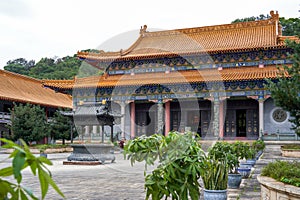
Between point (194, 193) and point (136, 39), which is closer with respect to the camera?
point (194, 193)

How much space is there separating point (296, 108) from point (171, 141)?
7.03 metres

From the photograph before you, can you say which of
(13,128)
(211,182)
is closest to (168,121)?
(13,128)

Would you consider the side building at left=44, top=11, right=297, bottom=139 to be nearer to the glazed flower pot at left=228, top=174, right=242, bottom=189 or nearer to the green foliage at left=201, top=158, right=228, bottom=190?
the glazed flower pot at left=228, top=174, right=242, bottom=189

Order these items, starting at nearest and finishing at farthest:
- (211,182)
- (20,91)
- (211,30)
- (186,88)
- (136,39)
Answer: (211,182)
(186,88)
(211,30)
(136,39)
(20,91)

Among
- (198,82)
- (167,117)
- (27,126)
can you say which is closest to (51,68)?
(27,126)

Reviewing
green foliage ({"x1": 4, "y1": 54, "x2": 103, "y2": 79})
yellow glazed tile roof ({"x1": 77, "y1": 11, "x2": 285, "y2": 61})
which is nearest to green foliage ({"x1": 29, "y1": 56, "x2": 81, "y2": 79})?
green foliage ({"x1": 4, "y1": 54, "x2": 103, "y2": 79})

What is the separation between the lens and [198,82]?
80.7 ft

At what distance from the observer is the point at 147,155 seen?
14.4 ft

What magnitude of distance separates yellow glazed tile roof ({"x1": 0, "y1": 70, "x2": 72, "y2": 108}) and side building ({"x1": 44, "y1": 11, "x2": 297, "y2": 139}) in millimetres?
5371

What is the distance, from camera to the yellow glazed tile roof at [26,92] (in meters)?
31.7

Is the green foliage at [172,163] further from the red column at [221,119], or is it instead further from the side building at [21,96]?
the side building at [21,96]

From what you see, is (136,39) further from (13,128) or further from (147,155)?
(147,155)

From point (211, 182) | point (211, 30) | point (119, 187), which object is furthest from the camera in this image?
Result: point (211, 30)

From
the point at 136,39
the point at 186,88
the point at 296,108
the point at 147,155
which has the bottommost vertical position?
the point at 147,155
